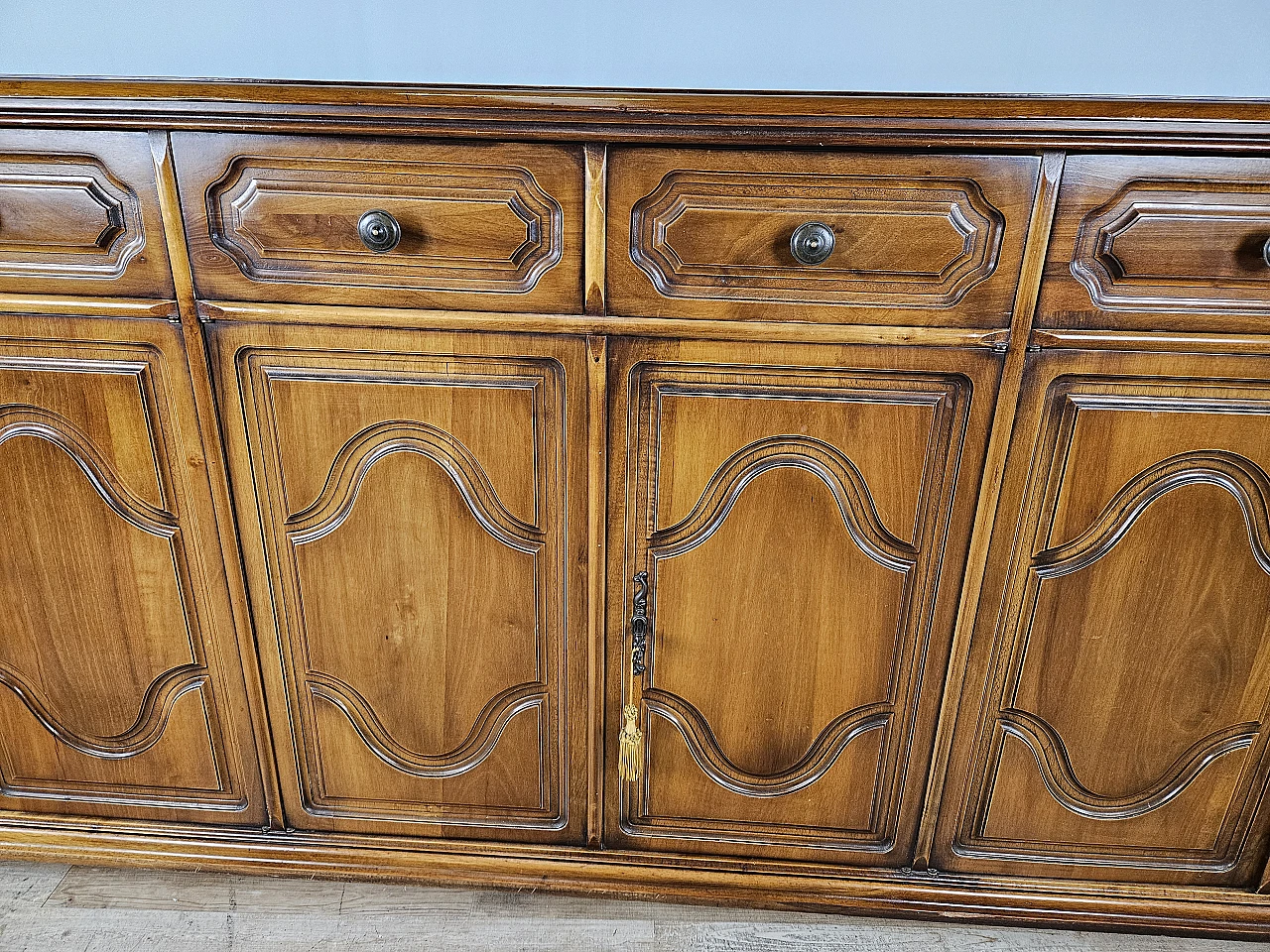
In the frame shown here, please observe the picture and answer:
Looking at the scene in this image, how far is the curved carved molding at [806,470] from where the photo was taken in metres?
0.73

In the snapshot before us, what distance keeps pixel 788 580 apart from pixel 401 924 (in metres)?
0.59

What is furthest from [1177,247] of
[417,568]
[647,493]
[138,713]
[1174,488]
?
[138,713]

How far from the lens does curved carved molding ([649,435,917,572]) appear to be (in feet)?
2.38

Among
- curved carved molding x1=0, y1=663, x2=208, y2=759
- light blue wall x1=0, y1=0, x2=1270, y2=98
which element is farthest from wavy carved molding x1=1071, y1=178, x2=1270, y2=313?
curved carved molding x1=0, y1=663, x2=208, y2=759

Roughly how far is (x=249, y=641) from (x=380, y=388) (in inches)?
12.7

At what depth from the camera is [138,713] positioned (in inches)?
33.9

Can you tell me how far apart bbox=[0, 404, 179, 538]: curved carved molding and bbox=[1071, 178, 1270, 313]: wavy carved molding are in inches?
34.9

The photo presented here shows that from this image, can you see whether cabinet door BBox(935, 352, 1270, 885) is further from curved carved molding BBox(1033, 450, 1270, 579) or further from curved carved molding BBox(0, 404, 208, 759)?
curved carved molding BBox(0, 404, 208, 759)

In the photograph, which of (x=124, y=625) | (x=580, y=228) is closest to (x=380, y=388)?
(x=580, y=228)

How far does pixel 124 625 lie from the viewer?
0.83m

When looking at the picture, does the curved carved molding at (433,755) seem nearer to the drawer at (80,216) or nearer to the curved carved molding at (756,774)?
the curved carved molding at (756,774)

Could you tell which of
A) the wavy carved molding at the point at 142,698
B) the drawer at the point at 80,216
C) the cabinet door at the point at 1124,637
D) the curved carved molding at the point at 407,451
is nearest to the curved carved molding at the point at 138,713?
the wavy carved molding at the point at 142,698

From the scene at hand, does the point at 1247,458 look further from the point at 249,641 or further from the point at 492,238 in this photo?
the point at 249,641

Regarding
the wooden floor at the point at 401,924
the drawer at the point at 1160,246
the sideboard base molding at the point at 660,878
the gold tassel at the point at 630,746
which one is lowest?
the wooden floor at the point at 401,924
